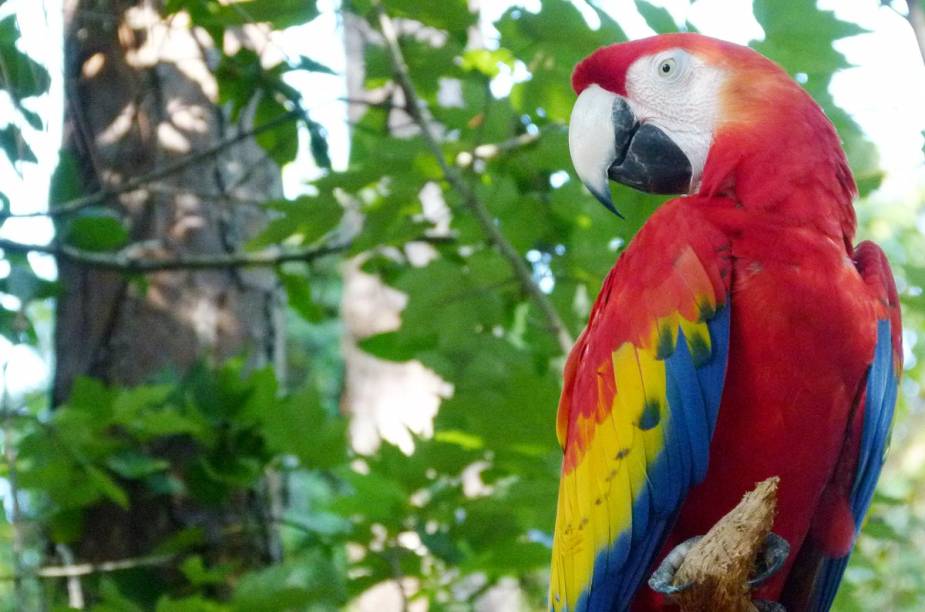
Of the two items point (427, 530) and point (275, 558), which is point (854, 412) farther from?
point (275, 558)

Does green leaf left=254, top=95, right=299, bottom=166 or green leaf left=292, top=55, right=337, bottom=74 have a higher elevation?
green leaf left=292, top=55, right=337, bottom=74

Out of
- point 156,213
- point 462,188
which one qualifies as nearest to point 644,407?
point 462,188

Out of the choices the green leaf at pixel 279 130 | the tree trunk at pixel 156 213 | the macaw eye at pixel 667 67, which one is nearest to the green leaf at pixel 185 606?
the tree trunk at pixel 156 213

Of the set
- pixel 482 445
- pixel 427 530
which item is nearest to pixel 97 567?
pixel 427 530

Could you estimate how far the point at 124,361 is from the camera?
8.83 feet

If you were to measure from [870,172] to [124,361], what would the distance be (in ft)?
5.99

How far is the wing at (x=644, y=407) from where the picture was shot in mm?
1421

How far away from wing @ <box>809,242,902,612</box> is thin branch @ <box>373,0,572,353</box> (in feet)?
2.37

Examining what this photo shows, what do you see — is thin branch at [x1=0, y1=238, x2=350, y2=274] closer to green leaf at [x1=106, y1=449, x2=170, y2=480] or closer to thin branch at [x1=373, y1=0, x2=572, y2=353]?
green leaf at [x1=106, y1=449, x2=170, y2=480]

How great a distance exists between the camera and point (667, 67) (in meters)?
1.66

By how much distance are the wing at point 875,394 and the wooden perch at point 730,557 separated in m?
0.37

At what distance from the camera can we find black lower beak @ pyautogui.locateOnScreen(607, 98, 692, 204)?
164cm

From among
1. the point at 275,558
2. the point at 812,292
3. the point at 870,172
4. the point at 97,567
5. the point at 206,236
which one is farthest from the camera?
the point at 206,236

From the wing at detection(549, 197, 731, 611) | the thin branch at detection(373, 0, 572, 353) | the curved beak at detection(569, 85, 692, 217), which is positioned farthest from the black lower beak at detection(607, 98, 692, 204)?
the thin branch at detection(373, 0, 572, 353)
